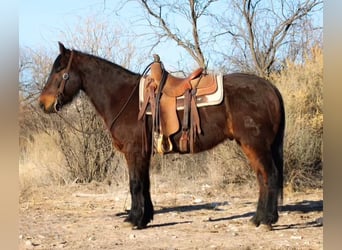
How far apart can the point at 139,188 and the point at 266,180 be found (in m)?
1.14

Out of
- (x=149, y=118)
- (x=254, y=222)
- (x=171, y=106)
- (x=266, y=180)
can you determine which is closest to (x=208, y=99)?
(x=171, y=106)

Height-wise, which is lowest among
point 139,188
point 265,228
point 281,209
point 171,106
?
point 265,228

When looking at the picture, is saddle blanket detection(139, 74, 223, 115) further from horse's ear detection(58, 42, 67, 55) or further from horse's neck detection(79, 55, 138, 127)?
horse's ear detection(58, 42, 67, 55)

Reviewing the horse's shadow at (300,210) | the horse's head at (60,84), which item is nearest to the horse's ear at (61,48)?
the horse's head at (60,84)

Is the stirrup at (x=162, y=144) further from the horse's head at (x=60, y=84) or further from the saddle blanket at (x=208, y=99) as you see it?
the horse's head at (x=60, y=84)

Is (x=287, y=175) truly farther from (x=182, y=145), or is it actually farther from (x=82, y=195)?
(x=82, y=195)

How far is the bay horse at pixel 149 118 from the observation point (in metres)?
4.05

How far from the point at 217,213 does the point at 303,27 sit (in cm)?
209

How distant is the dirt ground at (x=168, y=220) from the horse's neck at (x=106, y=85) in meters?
0.95

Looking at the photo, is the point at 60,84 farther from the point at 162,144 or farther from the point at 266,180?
the point at 266,180

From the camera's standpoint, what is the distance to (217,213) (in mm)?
4551

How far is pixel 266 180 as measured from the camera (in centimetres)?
405

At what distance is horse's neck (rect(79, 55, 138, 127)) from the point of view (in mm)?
4316

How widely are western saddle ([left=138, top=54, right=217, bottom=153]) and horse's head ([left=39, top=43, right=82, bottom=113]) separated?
71 centimetres
